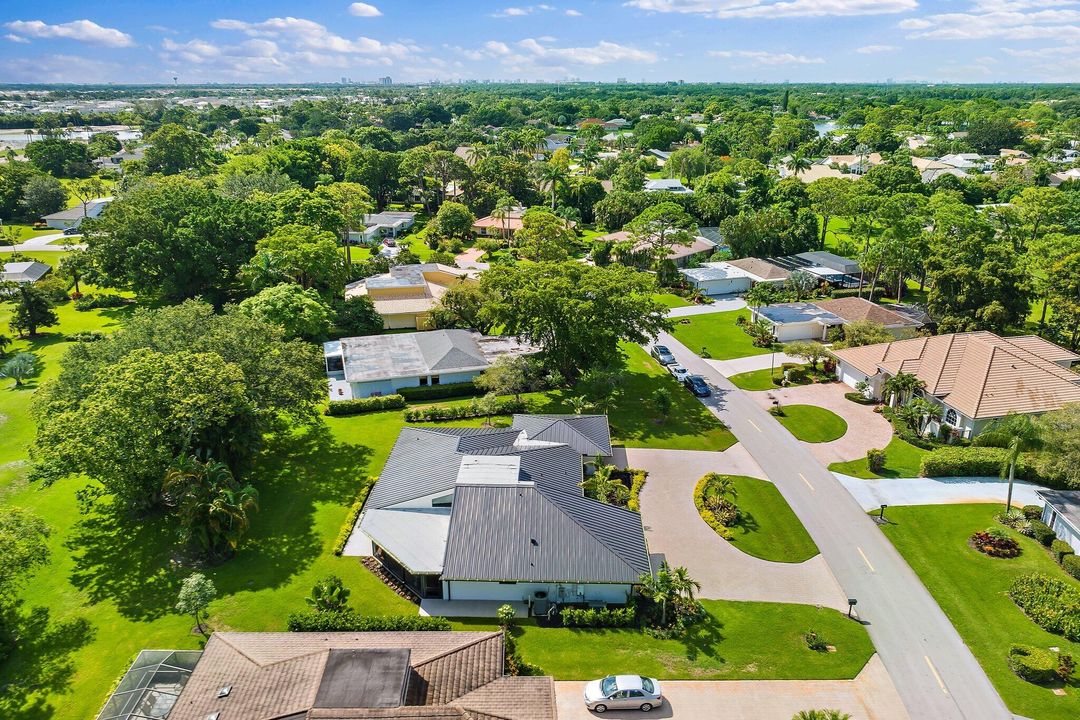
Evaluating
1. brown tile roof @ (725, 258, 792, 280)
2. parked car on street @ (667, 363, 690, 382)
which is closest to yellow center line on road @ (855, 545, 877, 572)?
parked car on street @ (667, 363, 690, 382)

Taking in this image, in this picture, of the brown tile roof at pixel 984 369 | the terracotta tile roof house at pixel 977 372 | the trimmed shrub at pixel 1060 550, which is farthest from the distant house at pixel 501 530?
the brown tile roof at pixel 984 369

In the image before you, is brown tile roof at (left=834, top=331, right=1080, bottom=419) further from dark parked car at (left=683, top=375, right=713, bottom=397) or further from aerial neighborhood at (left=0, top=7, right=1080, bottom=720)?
dark parked car at (left=683, top=375, right=713, bottom=397)

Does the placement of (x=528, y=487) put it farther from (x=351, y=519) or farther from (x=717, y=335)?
(x=717, y=335)

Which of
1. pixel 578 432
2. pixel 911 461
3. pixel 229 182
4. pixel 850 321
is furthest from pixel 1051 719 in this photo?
pixel 229 182

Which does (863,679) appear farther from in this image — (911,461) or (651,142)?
(651,142)

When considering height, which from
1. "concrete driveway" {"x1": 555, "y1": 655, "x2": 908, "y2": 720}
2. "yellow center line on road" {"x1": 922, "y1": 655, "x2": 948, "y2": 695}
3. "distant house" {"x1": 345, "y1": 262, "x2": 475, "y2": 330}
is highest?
"distant house" {"x1": 345, "y1": 262, "x2": 475, "y2": 330}
